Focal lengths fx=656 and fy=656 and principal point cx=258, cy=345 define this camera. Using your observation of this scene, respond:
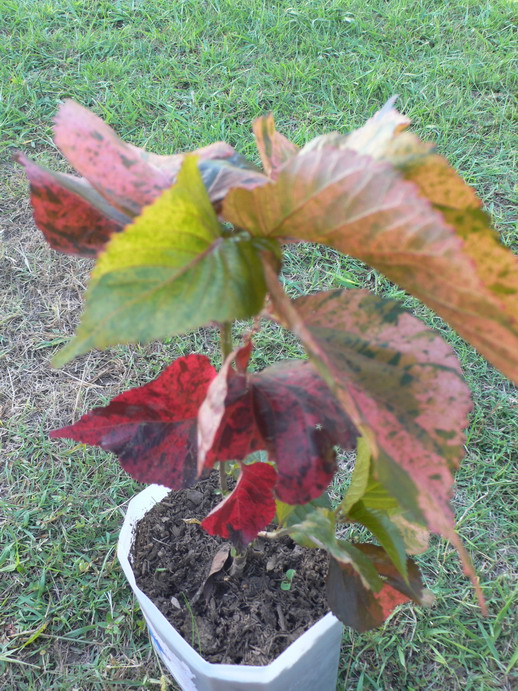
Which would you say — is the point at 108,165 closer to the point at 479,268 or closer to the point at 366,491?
the point at 479,268

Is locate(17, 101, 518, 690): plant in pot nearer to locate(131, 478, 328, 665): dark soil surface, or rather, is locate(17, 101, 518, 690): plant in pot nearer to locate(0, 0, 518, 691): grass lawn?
locate(131, 478, 328, 665): dark soil surface

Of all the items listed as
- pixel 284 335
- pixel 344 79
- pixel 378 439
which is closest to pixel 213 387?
pixel 378 439

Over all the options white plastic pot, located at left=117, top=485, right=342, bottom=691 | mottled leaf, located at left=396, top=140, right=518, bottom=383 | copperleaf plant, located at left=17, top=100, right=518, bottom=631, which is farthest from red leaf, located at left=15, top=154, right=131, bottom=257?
white plastic pot, located at left=117, top=485, right=342, bottom=691

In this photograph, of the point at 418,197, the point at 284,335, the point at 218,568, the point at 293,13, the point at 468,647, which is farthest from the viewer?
the point at 293,13

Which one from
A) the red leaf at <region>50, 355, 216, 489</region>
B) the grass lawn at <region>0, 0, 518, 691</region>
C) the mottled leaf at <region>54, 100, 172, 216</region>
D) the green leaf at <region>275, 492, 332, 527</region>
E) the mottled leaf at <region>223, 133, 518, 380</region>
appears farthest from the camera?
the grass lawn at <region>0, 0, 518, 691</region>

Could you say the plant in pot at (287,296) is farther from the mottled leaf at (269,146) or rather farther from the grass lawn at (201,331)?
the grass lawn at (201,331)

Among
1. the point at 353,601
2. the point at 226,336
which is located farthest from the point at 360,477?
the point at 226,336

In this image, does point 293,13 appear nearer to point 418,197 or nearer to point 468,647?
point 468,647
